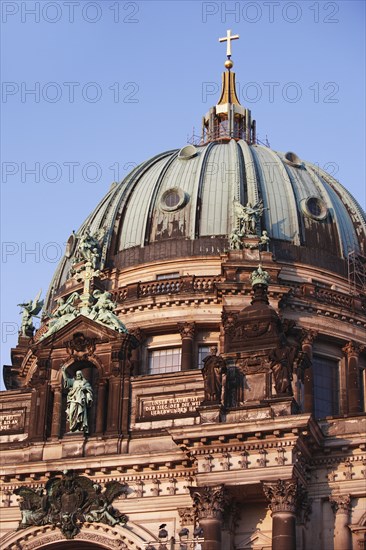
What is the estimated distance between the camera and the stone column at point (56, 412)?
1684 inches

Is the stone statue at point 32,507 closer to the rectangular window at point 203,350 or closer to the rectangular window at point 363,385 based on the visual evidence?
the rectangular window at point 203,350

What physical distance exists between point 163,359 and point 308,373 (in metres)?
6.89

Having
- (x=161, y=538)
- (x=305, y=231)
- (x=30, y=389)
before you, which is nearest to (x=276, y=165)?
(x=305, y=231)

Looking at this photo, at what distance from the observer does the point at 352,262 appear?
194 ft

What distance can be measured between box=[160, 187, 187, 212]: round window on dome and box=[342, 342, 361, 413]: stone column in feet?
37.3

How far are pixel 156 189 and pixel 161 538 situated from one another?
2560cm

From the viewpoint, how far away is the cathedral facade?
126 ft

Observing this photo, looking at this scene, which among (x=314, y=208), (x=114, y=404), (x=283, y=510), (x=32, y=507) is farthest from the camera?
(x=314, y=208)

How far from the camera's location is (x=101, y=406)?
42.6 m

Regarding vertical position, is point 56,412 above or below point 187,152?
below

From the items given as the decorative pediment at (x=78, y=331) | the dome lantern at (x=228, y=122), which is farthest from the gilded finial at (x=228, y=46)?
the decorative pediment at (x=78, y=331)

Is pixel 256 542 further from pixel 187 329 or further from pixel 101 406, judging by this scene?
pixel 187 329

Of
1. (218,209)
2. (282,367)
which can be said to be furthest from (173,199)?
(282,367)

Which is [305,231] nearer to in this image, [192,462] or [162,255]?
[162,255]
